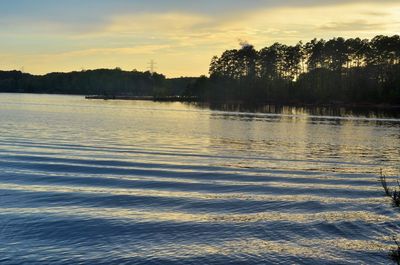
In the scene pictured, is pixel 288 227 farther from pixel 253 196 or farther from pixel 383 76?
pixel 383 76

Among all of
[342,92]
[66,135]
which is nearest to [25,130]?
[66,135]

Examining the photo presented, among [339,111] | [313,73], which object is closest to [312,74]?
[313,73]

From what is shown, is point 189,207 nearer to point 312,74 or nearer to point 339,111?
point 339,111

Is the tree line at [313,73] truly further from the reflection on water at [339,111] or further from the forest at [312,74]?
the reflection on water at [339,111]

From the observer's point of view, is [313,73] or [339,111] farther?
[313,73]

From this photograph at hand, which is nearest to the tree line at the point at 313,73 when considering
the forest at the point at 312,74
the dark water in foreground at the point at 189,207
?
the forest at the point at 312,74

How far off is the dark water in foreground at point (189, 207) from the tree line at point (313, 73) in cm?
10765

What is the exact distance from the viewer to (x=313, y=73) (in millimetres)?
156125

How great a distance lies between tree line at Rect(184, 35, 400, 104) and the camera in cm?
13250

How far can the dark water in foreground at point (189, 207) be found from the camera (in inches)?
479

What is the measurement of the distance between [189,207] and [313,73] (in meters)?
147

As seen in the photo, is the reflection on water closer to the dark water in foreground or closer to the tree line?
the tree line

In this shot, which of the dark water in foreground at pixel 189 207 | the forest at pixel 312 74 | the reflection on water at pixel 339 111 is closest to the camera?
the dark water in foreground at pixel 189 207

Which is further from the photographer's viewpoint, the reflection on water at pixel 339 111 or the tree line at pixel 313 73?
the tree line at pixel 313 73
